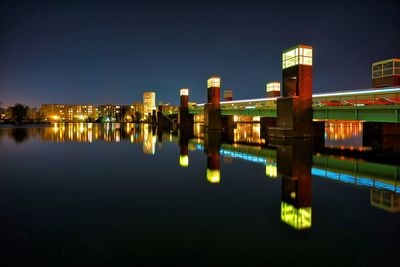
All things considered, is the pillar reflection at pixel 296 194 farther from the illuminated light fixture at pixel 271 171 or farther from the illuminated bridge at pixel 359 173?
the illuminated bridge at pixel 359 173

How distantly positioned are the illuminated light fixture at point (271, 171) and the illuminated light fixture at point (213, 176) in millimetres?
2196

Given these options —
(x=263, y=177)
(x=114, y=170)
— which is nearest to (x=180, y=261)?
(x=263, y=177)

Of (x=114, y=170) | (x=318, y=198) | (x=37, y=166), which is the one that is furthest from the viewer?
(x=37, y=166)

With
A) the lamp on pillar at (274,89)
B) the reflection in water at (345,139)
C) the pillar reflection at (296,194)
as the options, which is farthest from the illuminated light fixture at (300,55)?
the lamp on pillar at (274,89)

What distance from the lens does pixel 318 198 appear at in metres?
8.10

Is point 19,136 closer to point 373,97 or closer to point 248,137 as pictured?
point 248,137

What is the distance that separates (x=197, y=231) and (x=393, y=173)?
1098 cm

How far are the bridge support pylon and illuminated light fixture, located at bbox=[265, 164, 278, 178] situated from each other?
15356mm

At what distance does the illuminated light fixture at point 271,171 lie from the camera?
11630mm

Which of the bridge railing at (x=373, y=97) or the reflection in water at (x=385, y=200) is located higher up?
the bridge railing at (x=373, y=97)

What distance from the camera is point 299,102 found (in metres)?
28.0

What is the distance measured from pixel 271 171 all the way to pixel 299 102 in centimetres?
1773

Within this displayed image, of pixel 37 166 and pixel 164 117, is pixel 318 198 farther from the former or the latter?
pixel 164 117

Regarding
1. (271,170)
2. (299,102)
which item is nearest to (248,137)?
(299,102)
